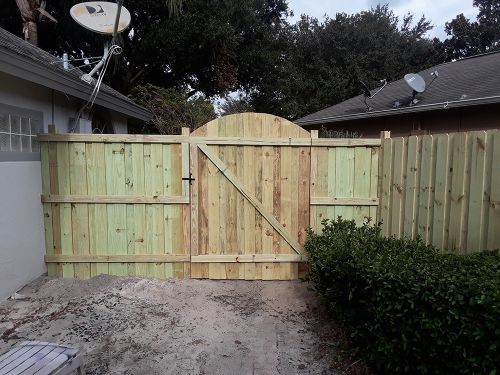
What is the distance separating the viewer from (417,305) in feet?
7.78

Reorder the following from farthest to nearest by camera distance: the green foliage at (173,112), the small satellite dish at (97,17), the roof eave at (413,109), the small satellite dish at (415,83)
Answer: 1. the green foliage at (173,112)
2. the small satellite dish at (415,83)
3. the roof eave at (413,109)
4. the small satellite dish at (97,17)

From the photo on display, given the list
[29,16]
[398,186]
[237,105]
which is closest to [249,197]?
[398,186]

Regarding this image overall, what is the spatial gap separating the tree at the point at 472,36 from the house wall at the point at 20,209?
102 feet

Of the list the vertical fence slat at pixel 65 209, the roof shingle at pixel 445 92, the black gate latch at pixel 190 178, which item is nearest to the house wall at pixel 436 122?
the roof shingle at pixel 445 92

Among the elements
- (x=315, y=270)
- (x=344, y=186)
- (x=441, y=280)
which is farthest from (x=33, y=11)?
(x=441, y=280)

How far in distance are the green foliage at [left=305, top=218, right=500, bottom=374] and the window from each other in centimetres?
346

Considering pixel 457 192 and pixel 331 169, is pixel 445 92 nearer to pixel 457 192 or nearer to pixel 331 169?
pixel 331 169

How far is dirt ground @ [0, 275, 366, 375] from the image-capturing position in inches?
119

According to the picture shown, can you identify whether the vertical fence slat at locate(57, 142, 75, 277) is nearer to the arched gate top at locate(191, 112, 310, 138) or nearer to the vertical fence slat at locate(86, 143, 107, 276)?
the vertical fence slat at locate(86, 143, 107, 276)

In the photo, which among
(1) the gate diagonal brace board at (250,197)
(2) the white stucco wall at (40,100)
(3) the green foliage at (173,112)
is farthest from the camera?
(3) the green foliage at (173,112)

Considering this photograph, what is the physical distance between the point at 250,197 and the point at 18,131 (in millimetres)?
2711

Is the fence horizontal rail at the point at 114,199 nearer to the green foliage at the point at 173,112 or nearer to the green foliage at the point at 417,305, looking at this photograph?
the green foliage at the point at 417,305

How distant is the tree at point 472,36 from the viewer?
29.1 m

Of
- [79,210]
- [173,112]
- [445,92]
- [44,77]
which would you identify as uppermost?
[173,112]
